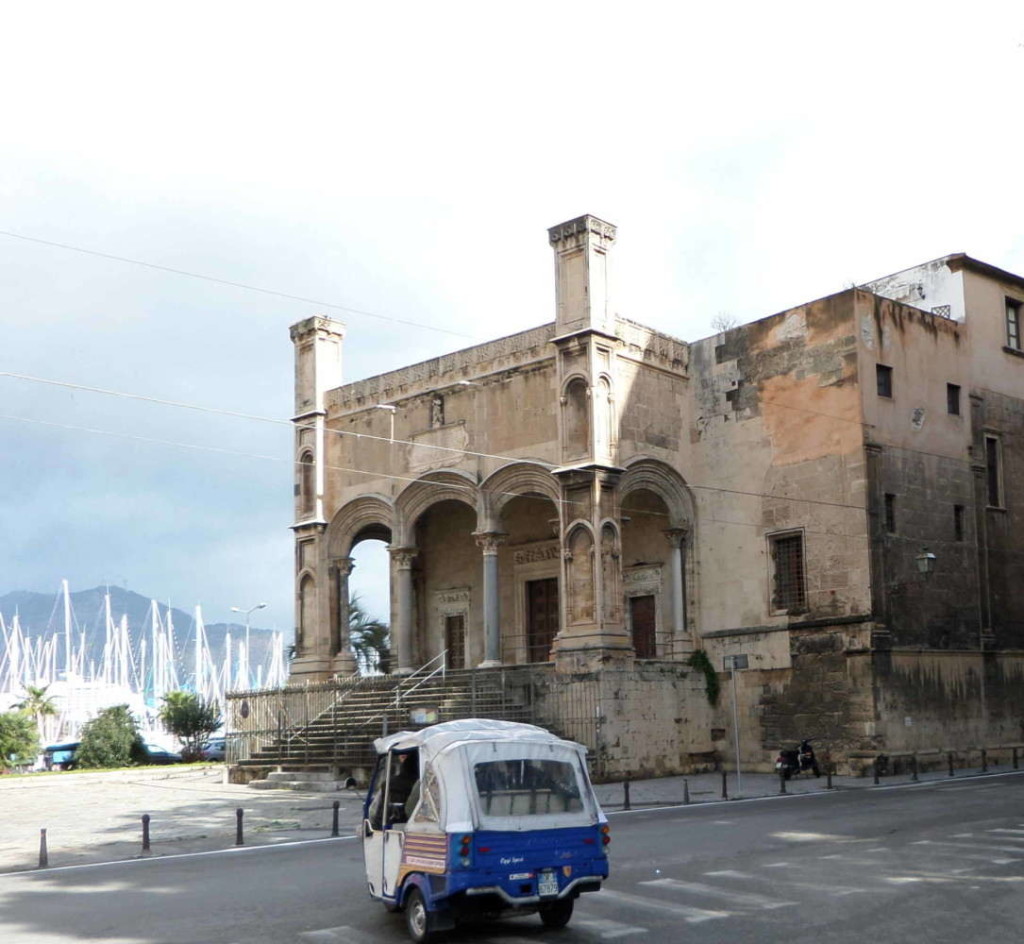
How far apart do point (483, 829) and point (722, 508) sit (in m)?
23.3

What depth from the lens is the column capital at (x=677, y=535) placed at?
106 feet

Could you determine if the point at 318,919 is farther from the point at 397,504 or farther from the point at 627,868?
the point at 397,504

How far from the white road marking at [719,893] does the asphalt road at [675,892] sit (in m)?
0.03

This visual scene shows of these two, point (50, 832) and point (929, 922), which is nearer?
point (929, 922)

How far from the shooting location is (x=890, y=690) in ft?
94.6

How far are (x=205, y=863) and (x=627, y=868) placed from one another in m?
5.84

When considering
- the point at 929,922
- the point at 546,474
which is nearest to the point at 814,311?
the point at 546,474

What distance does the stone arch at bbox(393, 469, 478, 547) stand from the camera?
33.2 meters

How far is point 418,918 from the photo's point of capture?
33.2ft

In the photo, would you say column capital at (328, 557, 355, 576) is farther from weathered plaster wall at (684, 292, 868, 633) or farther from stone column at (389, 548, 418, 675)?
weathered plaster wall at (684, 292, 868, 633)

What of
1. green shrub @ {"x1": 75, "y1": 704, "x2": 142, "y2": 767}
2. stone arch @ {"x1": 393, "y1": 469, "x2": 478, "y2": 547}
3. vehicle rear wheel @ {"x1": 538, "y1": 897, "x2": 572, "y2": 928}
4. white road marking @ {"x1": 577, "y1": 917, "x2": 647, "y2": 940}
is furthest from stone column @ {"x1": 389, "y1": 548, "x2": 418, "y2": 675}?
vehicle rear wheel @ {"x1": 538, "y1": 897, "x2": 572, "y2": 928}

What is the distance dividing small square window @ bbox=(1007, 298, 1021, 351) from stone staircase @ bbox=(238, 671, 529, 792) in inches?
699

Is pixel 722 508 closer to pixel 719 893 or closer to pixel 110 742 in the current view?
pixel 719 893

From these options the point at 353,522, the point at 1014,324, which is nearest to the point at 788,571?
the point at 1014,324
